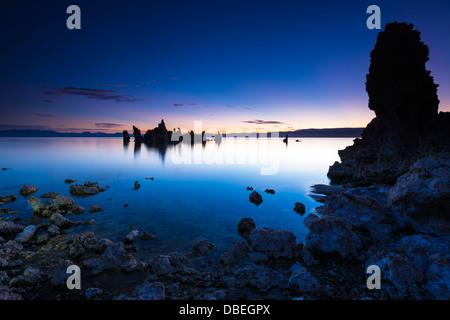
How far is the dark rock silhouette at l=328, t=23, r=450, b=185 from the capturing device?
656 inches

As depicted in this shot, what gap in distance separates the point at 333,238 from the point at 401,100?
56.7ft

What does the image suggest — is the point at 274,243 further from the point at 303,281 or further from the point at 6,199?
the point at 6,199

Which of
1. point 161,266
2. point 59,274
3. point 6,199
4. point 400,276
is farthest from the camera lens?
point 6,199

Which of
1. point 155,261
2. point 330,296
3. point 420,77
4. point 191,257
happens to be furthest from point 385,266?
point 420,77

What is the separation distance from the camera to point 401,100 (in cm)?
1764

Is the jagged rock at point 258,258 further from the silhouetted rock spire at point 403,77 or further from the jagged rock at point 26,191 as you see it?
the jagged rock at point 26,191

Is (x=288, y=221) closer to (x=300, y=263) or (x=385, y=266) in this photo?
(x=300, y=263)

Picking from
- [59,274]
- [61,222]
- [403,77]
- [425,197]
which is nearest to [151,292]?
[59,274]

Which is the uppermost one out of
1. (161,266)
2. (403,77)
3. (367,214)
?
(403,77)

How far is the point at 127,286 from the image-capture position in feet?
22.3

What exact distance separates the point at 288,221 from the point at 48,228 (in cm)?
1521

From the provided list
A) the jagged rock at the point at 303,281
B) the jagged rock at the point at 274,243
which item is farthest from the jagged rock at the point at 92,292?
the jagged rock at the point at 303,281

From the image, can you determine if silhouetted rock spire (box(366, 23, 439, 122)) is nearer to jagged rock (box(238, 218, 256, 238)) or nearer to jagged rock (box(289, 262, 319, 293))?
jagged rock (box(238, 218, 256, 238))
